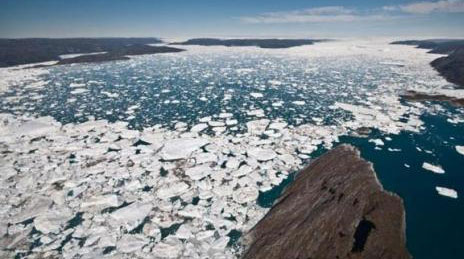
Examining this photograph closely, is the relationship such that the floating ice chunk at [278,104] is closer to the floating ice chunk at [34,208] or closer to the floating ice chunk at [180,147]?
the floating ice chunk at [180,147]

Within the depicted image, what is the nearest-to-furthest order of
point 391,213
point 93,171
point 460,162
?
point 391,213, point 93,171, point 460,162

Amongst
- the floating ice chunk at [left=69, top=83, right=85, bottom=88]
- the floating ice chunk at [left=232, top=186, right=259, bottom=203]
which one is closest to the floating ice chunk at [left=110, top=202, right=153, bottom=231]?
the floating ice chunk at [left=232, top=186, right=259, bottom=203]

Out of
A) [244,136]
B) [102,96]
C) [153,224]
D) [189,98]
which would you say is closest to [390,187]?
[244,136]

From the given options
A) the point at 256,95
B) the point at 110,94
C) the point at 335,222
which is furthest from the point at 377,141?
the point at 110,94

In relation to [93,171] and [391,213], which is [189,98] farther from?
[391,213]

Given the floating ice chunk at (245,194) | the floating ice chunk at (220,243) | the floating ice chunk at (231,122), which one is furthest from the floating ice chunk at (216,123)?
the floating ice chunk at (220,243)

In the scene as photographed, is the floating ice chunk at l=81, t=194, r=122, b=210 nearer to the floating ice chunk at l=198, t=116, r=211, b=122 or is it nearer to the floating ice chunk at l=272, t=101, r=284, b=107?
the floating ice chunk at l=198, t=116, r=211, b=122
